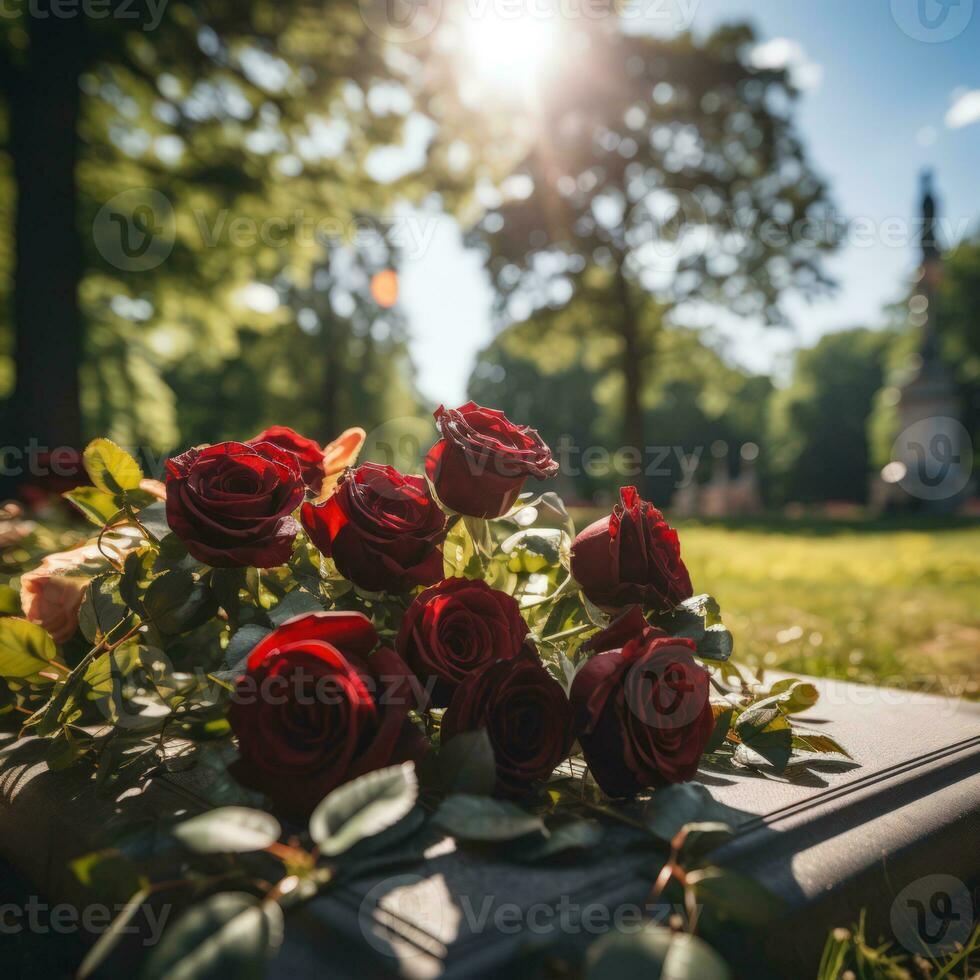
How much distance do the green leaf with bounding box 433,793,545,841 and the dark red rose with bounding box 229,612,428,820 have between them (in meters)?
0.12

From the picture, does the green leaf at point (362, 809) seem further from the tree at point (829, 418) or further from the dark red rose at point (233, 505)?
the tree at point (829, 418)

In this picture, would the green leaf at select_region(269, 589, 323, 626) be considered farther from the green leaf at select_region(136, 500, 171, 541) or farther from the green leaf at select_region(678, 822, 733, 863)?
the green leaf at select_region(678, 822, 733, 863)

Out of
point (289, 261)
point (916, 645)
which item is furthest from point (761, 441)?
point (916, 645)

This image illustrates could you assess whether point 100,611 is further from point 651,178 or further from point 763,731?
point 651,178

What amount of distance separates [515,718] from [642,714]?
188 mm

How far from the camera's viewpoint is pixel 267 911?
78cm

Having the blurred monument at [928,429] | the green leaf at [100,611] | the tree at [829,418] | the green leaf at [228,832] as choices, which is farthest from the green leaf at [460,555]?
the tree at [829,418]

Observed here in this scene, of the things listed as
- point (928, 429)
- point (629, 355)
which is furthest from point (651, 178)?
point (928, 429)

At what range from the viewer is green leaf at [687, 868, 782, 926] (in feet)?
2.88

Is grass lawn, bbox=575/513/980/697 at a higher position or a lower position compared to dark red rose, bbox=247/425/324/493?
lower

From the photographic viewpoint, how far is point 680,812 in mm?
1062

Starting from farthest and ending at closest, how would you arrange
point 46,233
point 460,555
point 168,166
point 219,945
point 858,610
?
point 168,166 < point 46,233 < point 858,610 < point 460,555 < point 219,945

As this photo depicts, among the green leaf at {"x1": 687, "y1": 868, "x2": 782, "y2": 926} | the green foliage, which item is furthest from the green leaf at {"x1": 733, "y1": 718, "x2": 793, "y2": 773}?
the green foliage

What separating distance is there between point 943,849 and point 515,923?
2.68ft
